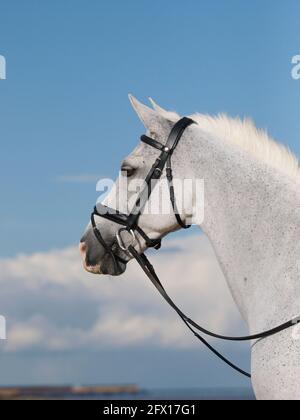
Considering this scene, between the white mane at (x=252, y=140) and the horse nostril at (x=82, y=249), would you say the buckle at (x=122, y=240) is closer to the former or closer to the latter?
the horse nostril at (x=82, y=249)

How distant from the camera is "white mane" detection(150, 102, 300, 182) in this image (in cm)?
606

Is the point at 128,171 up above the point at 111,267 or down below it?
above

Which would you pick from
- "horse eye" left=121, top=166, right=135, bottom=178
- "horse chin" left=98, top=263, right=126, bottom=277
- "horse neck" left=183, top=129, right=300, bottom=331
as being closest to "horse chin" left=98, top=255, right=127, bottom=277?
"horse chin" left=98, top=263, right=126, bottom=277

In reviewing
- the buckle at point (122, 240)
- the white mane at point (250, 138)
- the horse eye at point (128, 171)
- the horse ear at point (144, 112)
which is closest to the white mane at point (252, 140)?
the white mane at point (250, 138)

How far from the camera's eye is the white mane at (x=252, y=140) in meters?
6.06

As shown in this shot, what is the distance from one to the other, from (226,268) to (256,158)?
1.11 m

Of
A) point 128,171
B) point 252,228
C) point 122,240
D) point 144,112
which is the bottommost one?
point 252,228

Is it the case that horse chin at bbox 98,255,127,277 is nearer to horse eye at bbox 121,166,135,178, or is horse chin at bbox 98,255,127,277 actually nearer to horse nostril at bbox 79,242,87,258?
horse nostril at bbox 79,242,87,258

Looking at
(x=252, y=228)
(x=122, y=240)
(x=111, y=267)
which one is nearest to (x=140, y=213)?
(x=122, y=240)

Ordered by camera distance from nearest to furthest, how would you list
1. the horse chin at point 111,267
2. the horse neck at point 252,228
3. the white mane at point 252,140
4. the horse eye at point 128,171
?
the horse neck at point 252,228 < the white mane at point 252,140 < the horse eye at point 128,171 < the horse chin at point 111,267

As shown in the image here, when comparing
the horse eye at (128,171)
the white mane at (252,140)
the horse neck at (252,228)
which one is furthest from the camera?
the horse eye at (128,171)

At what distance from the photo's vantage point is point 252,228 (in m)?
5.71

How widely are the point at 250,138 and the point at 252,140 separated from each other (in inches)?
1.4

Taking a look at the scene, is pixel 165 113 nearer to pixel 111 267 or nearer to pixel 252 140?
pixel 252 140
